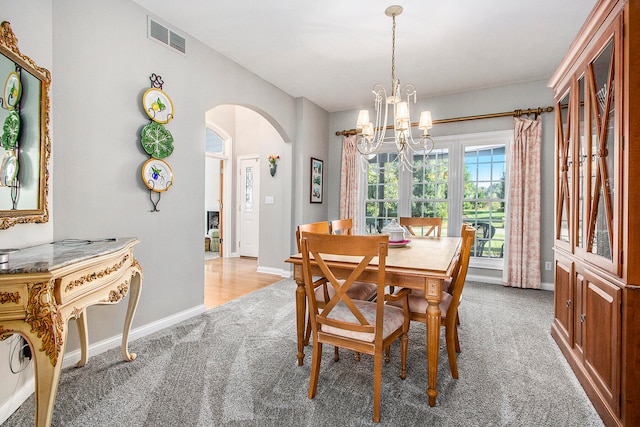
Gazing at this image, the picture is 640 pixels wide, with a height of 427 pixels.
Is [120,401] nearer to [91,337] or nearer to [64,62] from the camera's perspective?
[91,337]

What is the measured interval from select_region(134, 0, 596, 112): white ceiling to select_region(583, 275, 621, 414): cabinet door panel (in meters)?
2.23

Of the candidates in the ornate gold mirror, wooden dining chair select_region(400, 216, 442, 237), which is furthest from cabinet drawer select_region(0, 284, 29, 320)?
wooden dining chair select_region(400, 216, 442, 237)

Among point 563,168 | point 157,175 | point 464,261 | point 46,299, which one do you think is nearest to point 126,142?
point 157,175

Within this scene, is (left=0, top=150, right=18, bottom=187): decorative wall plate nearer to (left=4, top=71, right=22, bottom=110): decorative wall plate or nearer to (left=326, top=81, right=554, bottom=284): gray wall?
(left=4, top=71, right=22, bottom=110): decorative wall plate

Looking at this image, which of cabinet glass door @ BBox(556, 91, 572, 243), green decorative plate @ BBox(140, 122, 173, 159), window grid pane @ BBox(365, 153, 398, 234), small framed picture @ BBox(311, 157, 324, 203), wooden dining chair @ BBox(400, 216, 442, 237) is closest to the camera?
cabinet glass door @ BBox(556, 91, 572, 243)

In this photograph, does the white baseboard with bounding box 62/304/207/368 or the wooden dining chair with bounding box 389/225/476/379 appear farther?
the white baseboard with bounding box 62/304/207/368

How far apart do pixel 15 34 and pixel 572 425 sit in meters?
3.44

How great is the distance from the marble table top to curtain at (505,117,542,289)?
4.27 meters

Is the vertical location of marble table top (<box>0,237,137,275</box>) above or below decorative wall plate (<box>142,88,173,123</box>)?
below

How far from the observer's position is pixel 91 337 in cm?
226

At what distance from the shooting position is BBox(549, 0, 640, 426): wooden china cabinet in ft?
4.71

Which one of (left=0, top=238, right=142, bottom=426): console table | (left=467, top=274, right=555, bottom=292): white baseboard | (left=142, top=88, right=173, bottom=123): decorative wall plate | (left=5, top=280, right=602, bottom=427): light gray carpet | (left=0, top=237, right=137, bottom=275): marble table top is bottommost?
(left=5, top=280, right=602, bottom=427): light gray carpet

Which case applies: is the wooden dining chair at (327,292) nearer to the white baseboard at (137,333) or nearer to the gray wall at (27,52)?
the white baseboard at (137,333)

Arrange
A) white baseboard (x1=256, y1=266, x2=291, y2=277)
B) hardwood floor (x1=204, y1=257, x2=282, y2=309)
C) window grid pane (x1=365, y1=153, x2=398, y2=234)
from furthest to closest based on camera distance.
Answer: window grid pane (x1=365, y1=153, x2=398, y2=234), white baseboard (x1=256, y1=266, x2=291, y2=277), hardwood floor (x1=204, y1=257, x2=282, y2=309)
